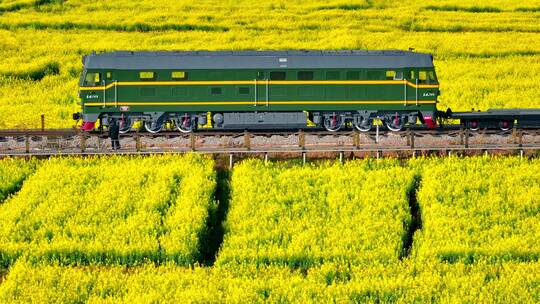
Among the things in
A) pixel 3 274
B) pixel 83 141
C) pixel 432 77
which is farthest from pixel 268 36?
pixel 3 274

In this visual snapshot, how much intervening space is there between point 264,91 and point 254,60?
149 centimetres

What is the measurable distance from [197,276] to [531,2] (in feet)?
193

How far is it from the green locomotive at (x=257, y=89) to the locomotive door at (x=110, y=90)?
1.8 inches

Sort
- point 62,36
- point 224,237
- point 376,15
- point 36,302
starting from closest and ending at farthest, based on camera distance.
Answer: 1. point 36,302
2. point 224,237
3. point 62,36
4. point 376,15

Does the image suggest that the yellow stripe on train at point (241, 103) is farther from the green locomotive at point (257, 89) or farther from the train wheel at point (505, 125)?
the train wheel at point (505, 125)

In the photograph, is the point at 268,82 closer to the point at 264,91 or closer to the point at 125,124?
the point at 264,91

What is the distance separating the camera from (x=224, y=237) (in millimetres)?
33094

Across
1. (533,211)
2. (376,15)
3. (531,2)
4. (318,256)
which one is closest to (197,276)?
(318,256)

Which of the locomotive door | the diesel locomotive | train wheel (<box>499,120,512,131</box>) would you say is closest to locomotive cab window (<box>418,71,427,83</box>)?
the diesel locomotive

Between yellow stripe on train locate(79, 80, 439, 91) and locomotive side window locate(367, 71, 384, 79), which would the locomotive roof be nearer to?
locomotive side window locate(367, 71, 384, 79)

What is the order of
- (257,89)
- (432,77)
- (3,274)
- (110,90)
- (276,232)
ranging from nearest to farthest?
(3,274)
(276,232)
(110,90)
(257,89)
(432,77)

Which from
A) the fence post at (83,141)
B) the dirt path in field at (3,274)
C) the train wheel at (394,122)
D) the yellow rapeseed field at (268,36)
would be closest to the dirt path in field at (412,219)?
the train wheel at (394,122)

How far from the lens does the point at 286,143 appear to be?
3931 centimetres

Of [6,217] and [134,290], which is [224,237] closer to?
[134,290]
